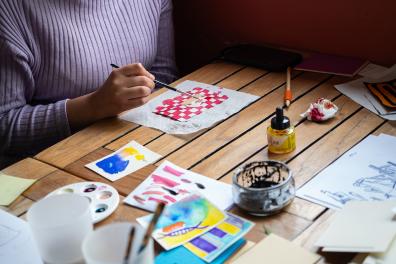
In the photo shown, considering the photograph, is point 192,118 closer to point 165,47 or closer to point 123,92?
point 123,92

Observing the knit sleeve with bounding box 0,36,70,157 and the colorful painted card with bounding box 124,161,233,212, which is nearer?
the colorful painted card with bounding box 124,161,233,212

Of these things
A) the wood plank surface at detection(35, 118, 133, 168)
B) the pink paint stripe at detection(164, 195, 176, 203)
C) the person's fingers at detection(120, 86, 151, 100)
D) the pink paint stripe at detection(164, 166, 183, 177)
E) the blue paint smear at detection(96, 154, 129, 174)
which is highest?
the person's fingers at detection(120, 86, 151, 100)

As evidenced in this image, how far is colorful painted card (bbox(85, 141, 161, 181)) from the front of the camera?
116 cm

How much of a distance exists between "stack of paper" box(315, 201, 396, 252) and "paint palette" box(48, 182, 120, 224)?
0.38 meters

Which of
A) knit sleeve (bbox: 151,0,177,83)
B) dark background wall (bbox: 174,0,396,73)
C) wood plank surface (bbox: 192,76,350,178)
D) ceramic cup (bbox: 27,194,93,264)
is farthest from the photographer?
knit sleeve (bbox: 151,0,177,83)

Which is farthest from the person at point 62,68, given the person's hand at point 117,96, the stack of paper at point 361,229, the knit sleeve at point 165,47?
the stack of paper at point 361,229

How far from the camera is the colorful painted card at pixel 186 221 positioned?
95cm

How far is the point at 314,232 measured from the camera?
94 centimetres

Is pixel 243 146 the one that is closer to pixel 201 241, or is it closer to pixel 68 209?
pixel 201 241

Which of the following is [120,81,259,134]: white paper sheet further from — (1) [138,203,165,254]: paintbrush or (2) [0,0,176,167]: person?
(1) [138,203,165,254]: paintbrush

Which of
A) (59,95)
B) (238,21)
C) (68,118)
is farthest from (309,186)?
(238,21)

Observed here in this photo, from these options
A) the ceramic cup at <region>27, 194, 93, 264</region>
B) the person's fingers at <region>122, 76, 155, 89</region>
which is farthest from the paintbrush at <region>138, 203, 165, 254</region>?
the person's fingers at <region>122, 76, 155, 89</region>

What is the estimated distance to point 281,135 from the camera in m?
1.17

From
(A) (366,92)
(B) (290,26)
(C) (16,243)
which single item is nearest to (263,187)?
(C) (16,243)
